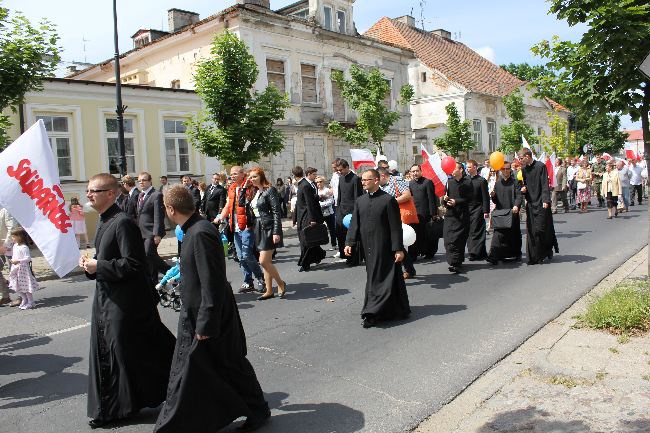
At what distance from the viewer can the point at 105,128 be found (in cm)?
1986

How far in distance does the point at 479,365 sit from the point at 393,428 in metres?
1.54

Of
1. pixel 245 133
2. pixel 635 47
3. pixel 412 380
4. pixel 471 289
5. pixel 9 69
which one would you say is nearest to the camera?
pixel 412 380

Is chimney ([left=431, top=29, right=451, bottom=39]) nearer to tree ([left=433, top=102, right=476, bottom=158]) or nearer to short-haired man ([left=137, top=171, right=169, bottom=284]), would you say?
tree ([left=433, top=102, right=476, bottom=158])

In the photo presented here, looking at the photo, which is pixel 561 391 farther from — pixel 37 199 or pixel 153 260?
pixel 153 260

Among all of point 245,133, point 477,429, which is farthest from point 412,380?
point 245,133

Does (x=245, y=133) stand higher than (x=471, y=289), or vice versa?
(x=245, y=133)

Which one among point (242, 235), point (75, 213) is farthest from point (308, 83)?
point (242, 235)

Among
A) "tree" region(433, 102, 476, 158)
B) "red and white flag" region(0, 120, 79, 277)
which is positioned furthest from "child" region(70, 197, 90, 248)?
"tree" region(433, 102, 476, 158)

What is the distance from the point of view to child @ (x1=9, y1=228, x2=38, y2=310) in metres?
9.23

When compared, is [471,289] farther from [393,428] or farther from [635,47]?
[393,428]

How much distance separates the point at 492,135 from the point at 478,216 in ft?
111

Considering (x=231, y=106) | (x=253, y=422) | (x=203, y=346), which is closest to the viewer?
(x=203, y=346)

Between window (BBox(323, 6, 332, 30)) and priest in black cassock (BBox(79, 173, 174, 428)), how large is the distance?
25763mm

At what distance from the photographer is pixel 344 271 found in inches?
427
